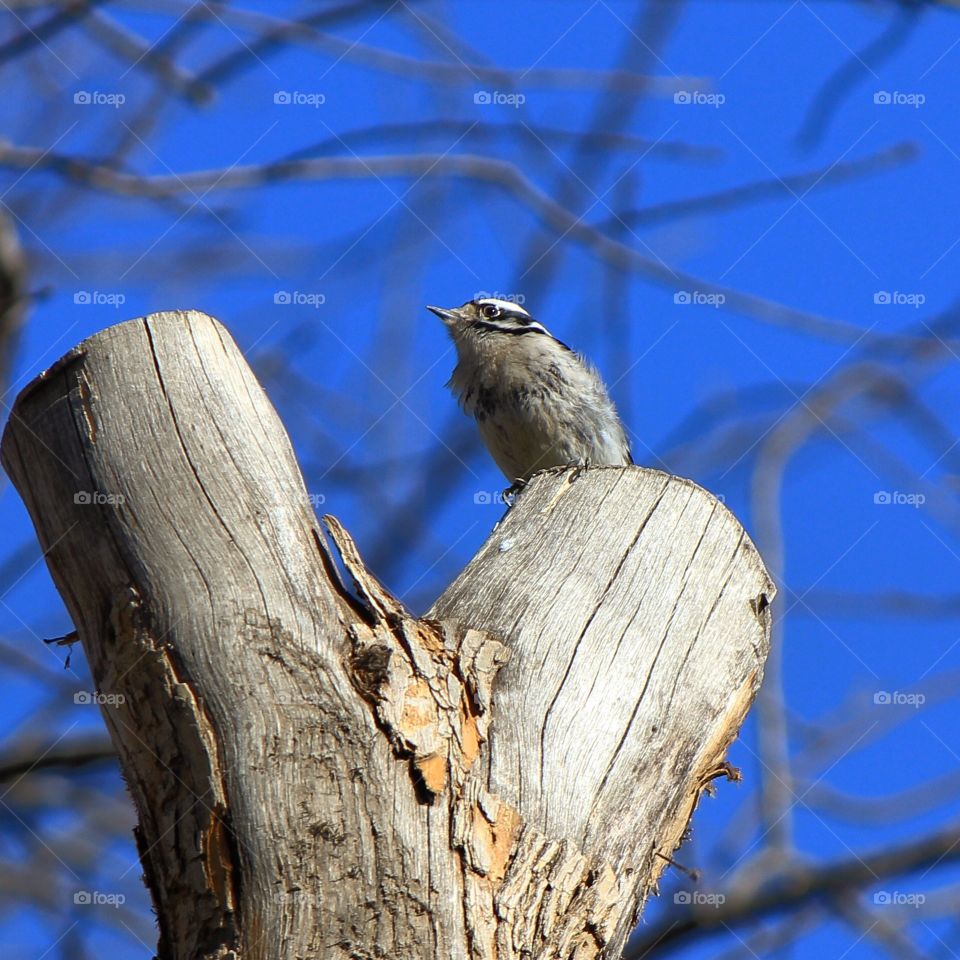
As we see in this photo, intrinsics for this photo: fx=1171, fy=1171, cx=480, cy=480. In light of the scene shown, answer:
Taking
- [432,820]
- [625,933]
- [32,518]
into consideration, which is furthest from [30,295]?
[625,933]

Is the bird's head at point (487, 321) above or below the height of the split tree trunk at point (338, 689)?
above

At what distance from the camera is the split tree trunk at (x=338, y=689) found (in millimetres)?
2688

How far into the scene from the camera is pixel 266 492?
3.11 m

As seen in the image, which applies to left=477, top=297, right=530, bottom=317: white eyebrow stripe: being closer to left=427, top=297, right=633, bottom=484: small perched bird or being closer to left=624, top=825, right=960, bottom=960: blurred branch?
left=427, top=297, right=633, bottom=484: small perched bird

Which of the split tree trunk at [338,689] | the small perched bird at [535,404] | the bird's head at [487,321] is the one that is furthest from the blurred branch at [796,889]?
the bird's head at [487,321]

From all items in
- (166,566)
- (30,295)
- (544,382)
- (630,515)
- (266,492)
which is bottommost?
(166,566)

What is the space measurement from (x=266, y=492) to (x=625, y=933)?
4.86 ft

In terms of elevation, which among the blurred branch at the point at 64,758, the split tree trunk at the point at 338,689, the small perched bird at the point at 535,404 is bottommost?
the split tree trunk at the point at 338,689

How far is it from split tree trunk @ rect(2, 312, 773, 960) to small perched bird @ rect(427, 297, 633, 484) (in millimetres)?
2750

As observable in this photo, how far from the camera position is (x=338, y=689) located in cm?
285

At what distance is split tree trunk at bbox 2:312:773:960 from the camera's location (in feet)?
8.82

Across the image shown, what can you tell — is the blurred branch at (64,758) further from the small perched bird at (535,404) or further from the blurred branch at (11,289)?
the small perched bird at (535,404)

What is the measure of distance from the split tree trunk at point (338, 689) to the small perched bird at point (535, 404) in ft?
9.02

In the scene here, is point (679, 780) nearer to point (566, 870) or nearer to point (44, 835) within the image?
point (566, 870)
